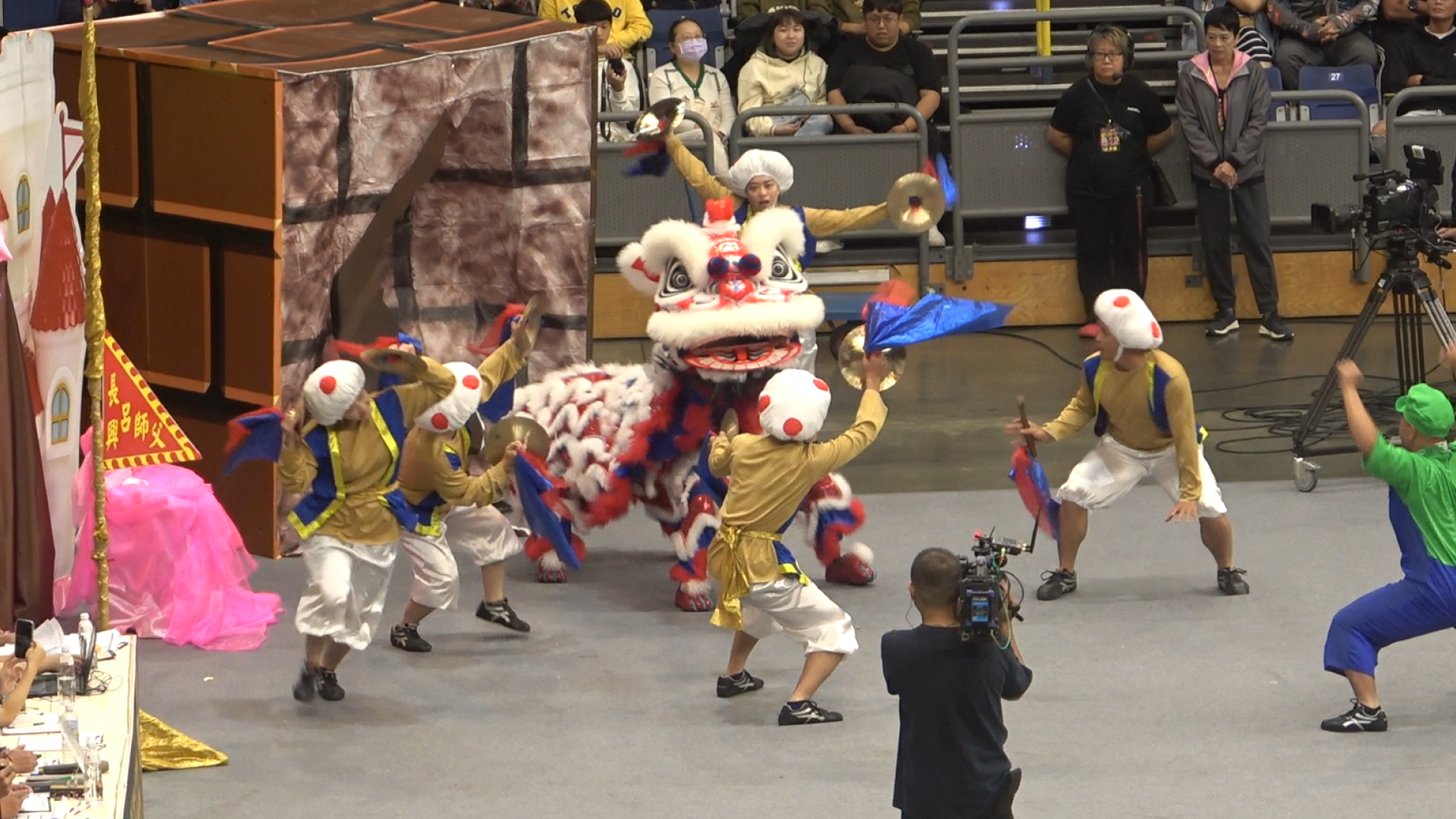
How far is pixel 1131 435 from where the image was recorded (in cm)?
659

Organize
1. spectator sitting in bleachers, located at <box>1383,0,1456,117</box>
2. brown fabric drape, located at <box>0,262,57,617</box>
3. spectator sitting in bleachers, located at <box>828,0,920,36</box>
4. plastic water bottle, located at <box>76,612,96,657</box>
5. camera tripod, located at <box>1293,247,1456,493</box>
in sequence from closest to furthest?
plastic water bottle, located at <box>76,612,96,657</box> → brown fabric drape, located at <box>0,262,57,617</box> → camera tripod, located at <box>1293,247,1456,493</box> → spectator sitting in bleachers, located at <box>1383,0,1456,117</box> → spectator sitting in bleachers, located at <box>828,0,920,36</box>

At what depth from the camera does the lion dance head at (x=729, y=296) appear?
6461 mm

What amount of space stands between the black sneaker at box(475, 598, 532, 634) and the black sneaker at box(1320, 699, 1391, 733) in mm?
2636

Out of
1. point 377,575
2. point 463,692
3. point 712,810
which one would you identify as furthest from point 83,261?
point 712,810

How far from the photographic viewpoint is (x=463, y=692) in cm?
607

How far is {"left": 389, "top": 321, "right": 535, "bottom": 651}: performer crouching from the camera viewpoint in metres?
6.04

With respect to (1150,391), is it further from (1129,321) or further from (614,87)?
(614,87)

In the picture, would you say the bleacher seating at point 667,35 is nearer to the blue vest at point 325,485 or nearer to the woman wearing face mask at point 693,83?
the woman wearing face mask at point 693,83

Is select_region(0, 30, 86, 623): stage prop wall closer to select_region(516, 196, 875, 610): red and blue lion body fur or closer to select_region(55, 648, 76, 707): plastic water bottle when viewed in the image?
select_region(55, 648, 76, 707): plastic water bottle

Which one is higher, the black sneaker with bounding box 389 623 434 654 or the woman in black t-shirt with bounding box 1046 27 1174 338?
the woman in black t-shirt with bounding box 1046 27 1174 338

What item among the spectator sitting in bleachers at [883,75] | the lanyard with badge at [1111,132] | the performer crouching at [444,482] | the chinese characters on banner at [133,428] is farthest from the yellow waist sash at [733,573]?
the lanyard with badge at [1111,132]

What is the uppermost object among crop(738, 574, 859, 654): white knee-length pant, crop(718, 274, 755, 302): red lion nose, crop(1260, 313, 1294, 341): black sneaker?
crop(718, 274, 755, 302): red lion nose

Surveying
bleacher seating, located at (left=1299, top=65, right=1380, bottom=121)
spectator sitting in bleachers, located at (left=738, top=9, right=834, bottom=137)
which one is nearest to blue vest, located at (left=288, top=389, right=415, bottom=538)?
spectator sitting in bleachers, located at (left=738, top=9, right=834, bottom=137)

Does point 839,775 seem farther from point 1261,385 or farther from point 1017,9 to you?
point 1017,9
